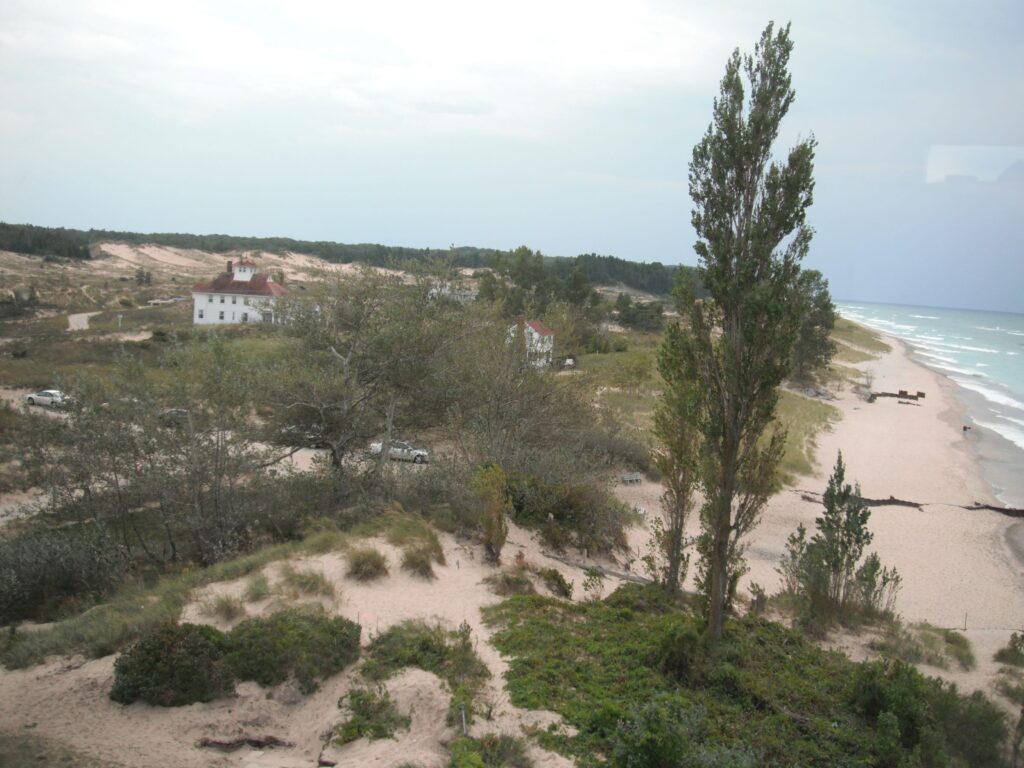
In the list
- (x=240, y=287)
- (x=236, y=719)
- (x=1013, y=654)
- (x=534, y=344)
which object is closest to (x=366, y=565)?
(x=236, y=719)

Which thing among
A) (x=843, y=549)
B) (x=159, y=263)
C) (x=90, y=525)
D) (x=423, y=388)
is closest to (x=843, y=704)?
(x=843, y=549)

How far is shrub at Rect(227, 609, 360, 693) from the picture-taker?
7.79 metres

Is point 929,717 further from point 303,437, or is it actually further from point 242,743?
point 303,437

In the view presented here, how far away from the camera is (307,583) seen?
1051 centimetres

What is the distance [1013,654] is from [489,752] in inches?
372

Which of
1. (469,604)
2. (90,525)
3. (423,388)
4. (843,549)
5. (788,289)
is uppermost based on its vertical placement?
(788,289)

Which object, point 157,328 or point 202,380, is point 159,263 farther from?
point 202,380

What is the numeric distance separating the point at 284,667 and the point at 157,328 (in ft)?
147

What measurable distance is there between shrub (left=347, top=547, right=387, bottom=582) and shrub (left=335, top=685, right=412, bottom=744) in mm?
3465

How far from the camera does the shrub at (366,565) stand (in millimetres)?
11047

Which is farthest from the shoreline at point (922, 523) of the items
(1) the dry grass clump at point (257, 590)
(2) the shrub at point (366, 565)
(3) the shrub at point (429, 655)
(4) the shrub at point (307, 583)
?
(1) the dry grass clump at point (257, 590)

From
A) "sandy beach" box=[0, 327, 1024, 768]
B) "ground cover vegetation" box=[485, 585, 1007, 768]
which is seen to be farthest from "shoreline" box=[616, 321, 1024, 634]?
"ground cover vegetation" box=[485, 585, 1007, 768]

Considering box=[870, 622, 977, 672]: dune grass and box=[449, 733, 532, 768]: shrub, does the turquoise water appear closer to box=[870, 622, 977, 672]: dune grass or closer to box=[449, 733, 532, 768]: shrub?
box=[870, 622, 977, 672]: dune grass

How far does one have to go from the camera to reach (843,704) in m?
8.14
